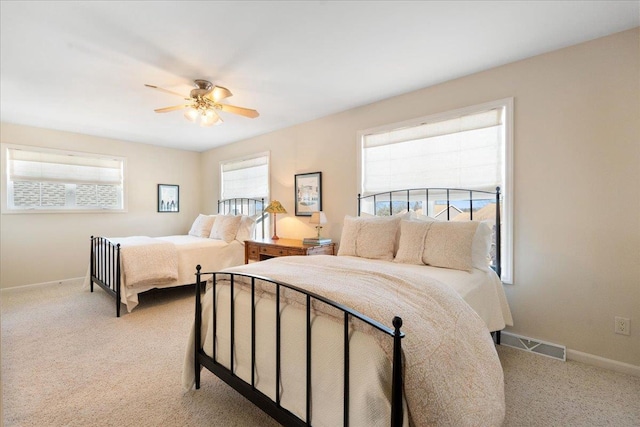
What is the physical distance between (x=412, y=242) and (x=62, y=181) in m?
5.09

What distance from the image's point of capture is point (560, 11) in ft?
6.12

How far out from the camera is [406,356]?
1050mm

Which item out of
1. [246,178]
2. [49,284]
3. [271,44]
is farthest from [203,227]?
[271,44]

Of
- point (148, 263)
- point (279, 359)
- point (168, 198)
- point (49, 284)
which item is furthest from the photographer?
point (168, 198)

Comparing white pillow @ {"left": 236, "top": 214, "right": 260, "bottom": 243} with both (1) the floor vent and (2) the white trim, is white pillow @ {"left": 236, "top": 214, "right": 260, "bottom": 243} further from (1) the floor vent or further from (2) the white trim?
(1) the floor vent

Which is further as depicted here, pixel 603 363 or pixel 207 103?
pixel 207 103

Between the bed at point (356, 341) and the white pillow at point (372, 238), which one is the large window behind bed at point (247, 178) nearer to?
the white pillow at point (372, 238)

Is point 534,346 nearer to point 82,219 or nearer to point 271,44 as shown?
point 271,44

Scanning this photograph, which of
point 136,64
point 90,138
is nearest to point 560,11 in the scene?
point 136,64

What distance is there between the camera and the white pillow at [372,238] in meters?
2.60

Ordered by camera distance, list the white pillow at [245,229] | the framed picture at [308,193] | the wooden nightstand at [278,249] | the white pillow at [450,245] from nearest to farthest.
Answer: the white pillow at [450,245] < the wooden nightstand at [278,249] < the framed picture at [308,193] < the white pillow at [245,229]

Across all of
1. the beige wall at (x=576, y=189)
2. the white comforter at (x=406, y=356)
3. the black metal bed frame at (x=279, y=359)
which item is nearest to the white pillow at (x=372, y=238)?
the white comforter at (x=406, y=356)

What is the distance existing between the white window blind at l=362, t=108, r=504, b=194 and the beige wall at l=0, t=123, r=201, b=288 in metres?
3.95

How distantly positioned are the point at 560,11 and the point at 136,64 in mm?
3093
